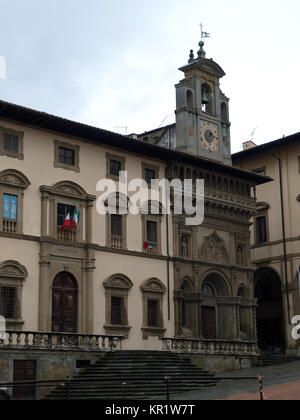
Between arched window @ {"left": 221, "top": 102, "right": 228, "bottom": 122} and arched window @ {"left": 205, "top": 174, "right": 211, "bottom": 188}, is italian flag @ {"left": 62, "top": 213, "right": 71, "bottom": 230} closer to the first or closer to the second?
arched window @ {"left": 205, "top": 174, "right": 211, "bottom": 188}

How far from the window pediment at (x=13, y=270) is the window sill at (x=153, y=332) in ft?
24.5

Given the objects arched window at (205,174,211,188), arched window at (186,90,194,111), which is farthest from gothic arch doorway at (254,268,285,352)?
arched window at (186,90,194,111)

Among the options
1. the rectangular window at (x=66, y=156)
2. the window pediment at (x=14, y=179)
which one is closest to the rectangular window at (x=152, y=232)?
the rectangular window at (x=66, y=156)

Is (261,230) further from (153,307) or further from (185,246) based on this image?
(153,307)

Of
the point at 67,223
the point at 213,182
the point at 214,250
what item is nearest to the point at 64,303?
the point at 67,223

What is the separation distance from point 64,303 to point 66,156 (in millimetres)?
7105

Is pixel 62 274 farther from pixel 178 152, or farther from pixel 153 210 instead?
pixel 178 152

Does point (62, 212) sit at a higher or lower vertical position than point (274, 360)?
higher

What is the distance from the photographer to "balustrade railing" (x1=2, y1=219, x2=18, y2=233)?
1290 inches

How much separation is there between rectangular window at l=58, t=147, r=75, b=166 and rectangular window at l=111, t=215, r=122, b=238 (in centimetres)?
349

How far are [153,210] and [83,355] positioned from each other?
33.5ft

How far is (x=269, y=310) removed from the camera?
5125 cm

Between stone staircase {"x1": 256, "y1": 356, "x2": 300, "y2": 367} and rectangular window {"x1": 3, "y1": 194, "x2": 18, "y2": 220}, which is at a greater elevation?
rectangular window {"x1": 3, "y1": 194, "x2": 18, "y2": 220}
